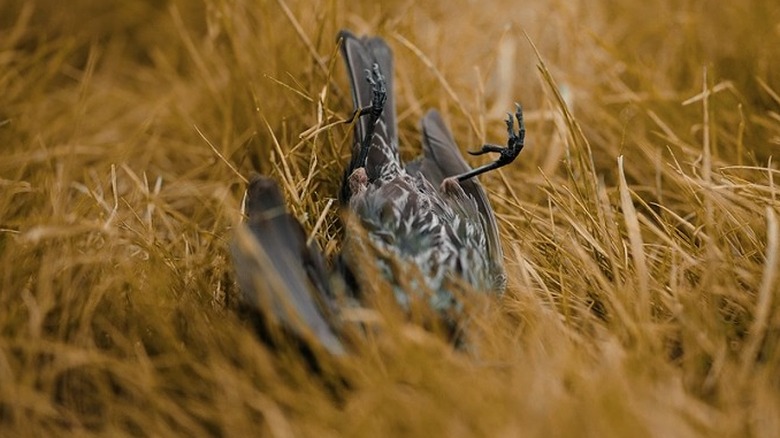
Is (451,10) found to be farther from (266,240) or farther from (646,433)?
(646,433)

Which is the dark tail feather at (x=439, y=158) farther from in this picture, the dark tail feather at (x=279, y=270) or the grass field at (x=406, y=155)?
the dark tail feather at (x=279, y=270)

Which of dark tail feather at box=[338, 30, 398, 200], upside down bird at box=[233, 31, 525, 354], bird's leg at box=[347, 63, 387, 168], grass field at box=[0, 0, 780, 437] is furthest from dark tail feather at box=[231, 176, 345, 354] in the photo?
dark tail feather at box=[338, 30, 398, 200]

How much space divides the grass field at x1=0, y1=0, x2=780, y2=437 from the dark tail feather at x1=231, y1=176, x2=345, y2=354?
11 cm

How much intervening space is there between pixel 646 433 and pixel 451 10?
303 centimetres

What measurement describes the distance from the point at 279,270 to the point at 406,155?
1.47 meters

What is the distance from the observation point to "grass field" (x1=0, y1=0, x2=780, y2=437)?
256cm

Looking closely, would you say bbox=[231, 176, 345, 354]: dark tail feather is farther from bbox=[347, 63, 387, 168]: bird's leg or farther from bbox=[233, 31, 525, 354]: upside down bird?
bbox=[347, 63, 387, 168]: bird's leg

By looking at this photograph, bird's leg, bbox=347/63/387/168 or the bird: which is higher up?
bird's leg, bbox=347/63/387/168

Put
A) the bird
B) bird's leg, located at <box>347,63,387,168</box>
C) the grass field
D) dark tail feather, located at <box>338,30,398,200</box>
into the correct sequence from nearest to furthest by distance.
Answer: the grass field, the bird, bird's leg, located at <box>347,63,387,168</box>, dark tail feather, located at <box>338,30,398,200</box>

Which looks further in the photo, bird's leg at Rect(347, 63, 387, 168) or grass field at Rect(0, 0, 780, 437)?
bird's leg at Rect(347, 63, 387, 168)

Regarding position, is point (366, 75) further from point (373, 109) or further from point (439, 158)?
point (439, 158)

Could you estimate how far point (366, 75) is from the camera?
3.55 meters

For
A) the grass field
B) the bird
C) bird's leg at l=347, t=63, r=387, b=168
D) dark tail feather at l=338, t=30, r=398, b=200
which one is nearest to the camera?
the grass field

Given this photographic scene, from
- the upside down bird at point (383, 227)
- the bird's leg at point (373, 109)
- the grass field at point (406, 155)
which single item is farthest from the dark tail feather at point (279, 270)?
the bird's leg at point (373, 109)
